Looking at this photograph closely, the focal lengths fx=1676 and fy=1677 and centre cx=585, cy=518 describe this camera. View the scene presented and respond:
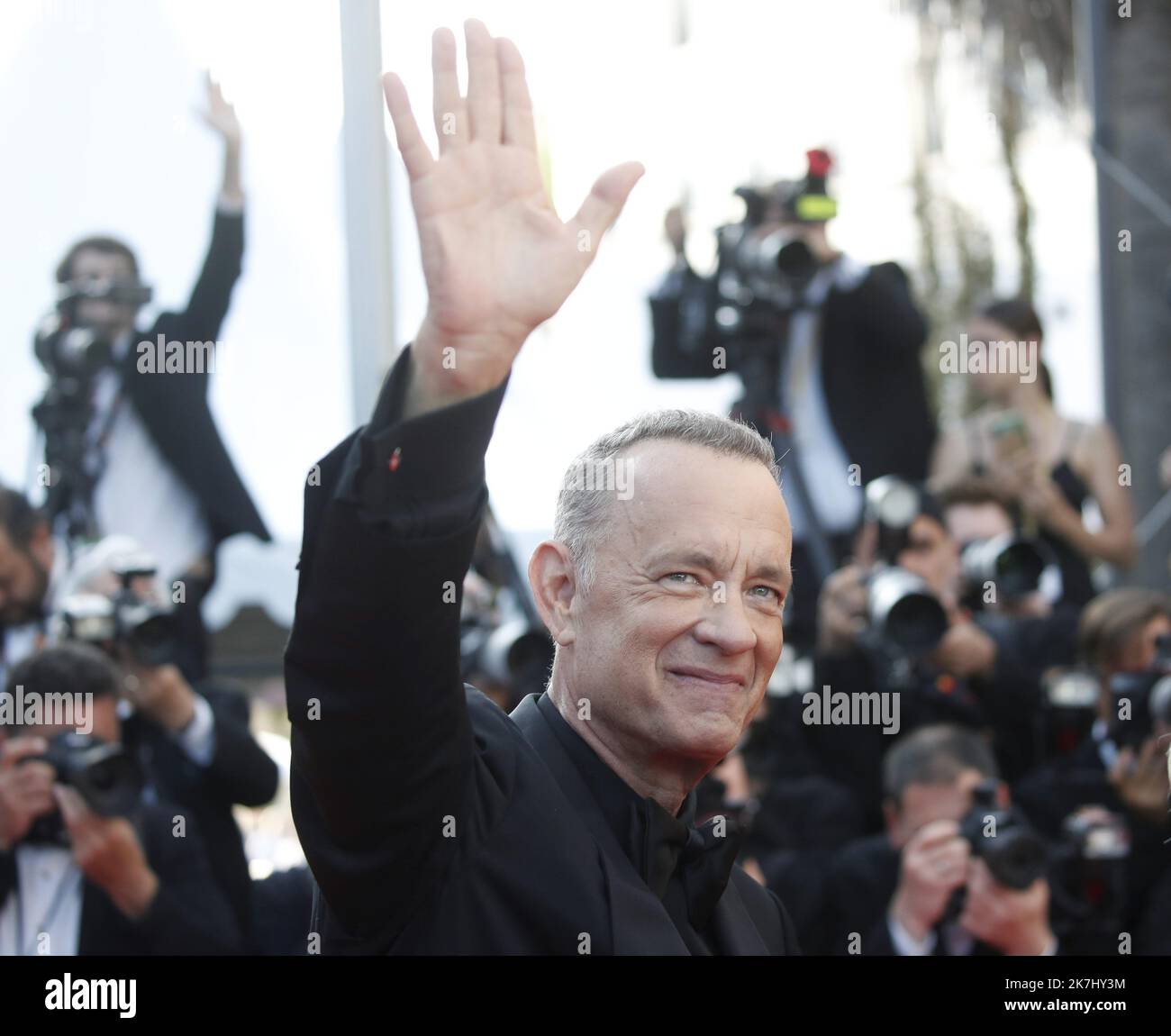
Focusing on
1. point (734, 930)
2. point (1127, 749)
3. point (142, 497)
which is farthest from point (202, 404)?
point (734, 930)

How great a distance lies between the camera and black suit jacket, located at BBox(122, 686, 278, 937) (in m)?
3.16

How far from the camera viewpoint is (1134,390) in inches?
194

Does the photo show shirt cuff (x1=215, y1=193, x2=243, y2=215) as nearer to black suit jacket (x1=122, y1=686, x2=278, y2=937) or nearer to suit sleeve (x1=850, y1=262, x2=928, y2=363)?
black suit jacket (x1=122, y1=686, x2=278, y2=937)

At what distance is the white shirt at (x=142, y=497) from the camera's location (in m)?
3.54

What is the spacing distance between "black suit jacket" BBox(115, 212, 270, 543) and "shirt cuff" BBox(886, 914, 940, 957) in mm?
1522

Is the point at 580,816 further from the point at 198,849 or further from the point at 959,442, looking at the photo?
the point at 959,442

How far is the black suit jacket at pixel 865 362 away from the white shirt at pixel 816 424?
2cm

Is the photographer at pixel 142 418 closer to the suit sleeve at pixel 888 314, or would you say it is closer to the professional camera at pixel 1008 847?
the suit sleeve at pixel 888 314

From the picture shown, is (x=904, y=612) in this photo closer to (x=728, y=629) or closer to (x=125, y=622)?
(x=125, y=622)

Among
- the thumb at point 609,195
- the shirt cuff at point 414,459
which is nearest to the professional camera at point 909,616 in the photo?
the thumb at point 609,195

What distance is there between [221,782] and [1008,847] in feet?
4.77

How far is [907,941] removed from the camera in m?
3.03
